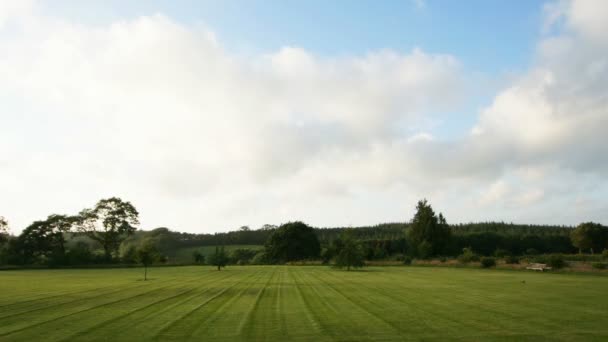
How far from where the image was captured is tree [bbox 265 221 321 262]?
103 m

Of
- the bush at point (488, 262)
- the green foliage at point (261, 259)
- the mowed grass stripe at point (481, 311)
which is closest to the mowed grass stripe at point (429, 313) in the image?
the mowed grass stripe at point (481, 311)

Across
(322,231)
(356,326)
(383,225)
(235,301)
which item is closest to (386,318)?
(356,326)

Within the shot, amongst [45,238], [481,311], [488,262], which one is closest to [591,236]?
[488,262]

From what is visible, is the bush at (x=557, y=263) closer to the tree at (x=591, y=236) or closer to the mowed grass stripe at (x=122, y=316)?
the mowed grass stripe at (x=122, y=316)

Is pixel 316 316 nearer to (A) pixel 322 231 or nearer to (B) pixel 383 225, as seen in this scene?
(A) pixel 322 231

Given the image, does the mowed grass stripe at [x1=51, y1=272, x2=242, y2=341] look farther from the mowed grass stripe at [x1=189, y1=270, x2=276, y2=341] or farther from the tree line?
the tree line

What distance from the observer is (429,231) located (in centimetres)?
8981

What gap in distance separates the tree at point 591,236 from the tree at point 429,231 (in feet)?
102

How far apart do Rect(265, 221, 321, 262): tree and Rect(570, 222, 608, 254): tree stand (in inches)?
2338

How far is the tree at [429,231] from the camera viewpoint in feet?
295

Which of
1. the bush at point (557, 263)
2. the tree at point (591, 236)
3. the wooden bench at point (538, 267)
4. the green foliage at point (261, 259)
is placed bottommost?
the green foliage at point (261, 259)

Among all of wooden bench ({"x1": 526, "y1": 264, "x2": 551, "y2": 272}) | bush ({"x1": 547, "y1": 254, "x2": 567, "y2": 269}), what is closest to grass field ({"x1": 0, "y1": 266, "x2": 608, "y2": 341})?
bush ({"x1": 547, "y1": 254, "x2": 567, "y2": 269})

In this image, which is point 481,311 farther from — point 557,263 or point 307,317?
point 557,263

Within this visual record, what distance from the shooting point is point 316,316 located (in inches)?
608
